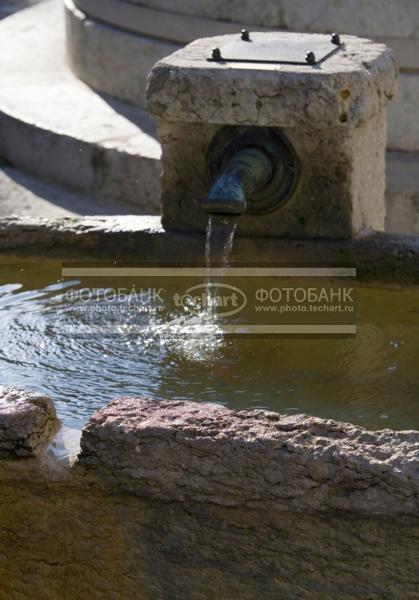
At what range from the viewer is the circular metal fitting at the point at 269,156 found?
325 centimetres

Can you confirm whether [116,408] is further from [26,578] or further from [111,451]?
[26,578]

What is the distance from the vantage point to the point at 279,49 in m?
3.38

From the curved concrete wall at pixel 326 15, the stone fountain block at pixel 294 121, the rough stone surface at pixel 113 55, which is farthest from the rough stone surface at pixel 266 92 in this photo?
the rough stone surface at pixel 113 55

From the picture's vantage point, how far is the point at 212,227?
330cm

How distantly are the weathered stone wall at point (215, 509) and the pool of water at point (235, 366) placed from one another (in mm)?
367

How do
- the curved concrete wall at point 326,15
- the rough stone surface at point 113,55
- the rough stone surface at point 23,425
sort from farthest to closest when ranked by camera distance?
1. the rough stone surface at point 113,55
2. the curved concrete wall at point 326,15
3. the rough stone surface at point 23,425

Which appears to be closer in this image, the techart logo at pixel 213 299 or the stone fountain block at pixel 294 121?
the stone fountain block at pixel 294 121

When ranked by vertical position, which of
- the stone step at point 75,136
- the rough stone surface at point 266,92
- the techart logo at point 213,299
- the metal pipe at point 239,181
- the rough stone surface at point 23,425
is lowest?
the stone step at point 75,136

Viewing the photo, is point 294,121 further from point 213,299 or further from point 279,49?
point 213,299

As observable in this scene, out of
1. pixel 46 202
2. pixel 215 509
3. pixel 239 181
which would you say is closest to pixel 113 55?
pixel 46 202

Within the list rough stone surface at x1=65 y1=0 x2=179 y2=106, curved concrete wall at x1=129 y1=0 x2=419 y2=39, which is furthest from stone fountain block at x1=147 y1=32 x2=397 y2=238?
rough stone surface at x1=65 y1=0 x2=179 y2=106

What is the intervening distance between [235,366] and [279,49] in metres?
0.98

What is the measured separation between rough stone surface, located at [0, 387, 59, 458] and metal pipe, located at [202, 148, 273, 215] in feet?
3.14

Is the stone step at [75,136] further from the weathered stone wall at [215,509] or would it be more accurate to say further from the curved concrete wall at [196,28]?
the weathered stone wall at [215,509]
